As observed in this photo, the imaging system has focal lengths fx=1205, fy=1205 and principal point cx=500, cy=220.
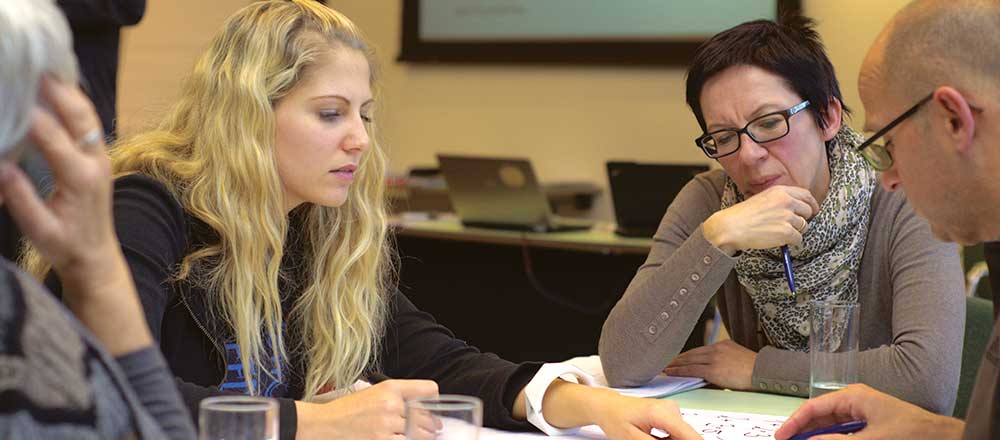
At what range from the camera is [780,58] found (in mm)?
2127

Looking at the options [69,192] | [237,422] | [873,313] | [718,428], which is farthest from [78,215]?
[873,313]

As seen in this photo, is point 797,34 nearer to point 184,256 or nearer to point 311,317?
point 311,317

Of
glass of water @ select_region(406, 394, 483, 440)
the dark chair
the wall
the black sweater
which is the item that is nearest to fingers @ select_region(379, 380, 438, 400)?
the black sweater

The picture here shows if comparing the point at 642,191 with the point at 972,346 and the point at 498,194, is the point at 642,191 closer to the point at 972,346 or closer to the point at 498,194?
the point at 498,194

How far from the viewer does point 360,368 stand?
6.34 feet

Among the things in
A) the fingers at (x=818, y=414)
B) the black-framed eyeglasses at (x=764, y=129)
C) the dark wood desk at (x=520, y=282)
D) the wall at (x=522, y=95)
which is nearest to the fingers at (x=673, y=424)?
the fingers at (x=818, y=414)

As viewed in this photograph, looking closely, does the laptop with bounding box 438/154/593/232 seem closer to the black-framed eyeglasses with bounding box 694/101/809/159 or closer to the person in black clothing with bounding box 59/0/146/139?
the person in black clothing with bounding box 59/0/146/139

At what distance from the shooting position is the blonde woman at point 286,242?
5.62 feet

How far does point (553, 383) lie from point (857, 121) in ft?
10.7

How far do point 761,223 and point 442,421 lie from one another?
1.02m

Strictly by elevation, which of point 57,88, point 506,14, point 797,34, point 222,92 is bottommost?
point 57,88

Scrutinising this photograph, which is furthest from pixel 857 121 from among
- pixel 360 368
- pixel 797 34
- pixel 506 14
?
pixel 360 368

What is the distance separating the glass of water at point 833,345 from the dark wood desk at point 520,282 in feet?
6.84

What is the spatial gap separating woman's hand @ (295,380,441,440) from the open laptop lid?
263cm
